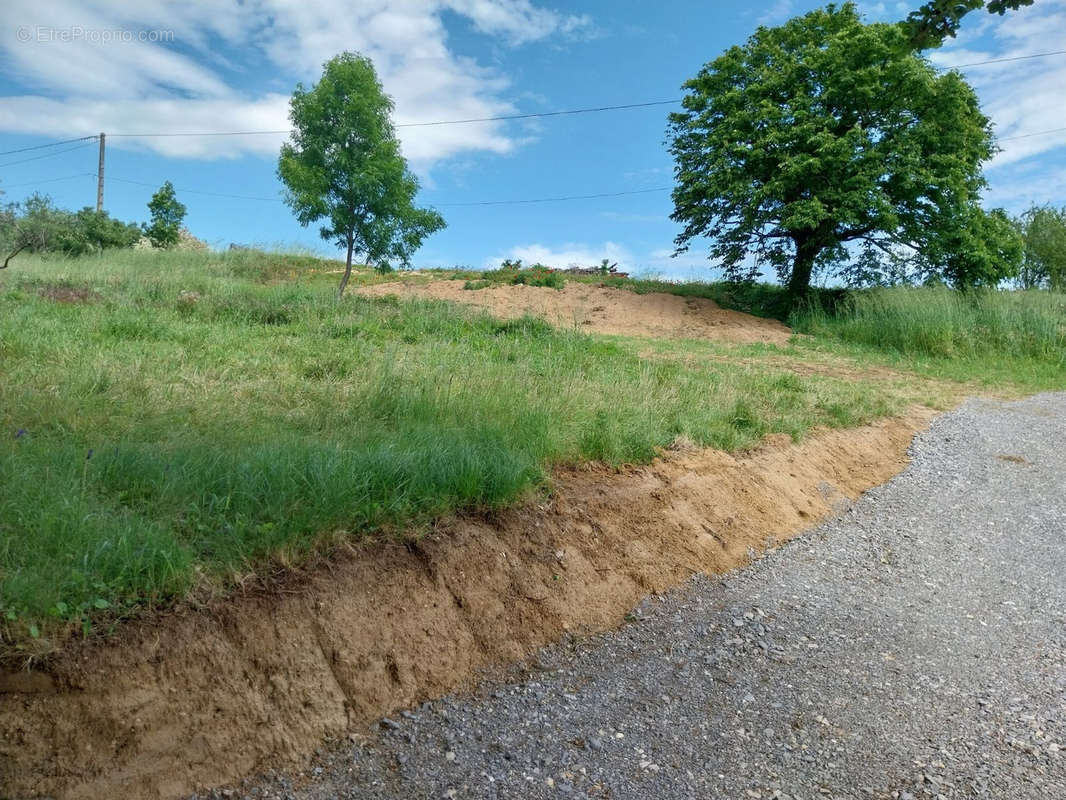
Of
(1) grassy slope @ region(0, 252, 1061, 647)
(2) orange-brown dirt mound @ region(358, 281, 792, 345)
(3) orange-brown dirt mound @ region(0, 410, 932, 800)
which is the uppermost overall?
(2) orange-brown dirt mound @ region(358, 281, 792, 345)

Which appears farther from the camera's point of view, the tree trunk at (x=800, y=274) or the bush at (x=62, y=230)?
the tree trunk at (x=800, y=274)

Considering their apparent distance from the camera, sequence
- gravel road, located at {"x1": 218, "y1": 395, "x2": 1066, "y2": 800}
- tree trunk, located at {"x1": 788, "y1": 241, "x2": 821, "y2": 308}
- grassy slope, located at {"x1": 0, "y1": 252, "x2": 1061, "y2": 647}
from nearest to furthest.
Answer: gravel road, located at {"x1": 218, "y1": 395, "x2": 1066, "y2": 800} < grassy slope, located at {"x1": 0, "y1": 252, "x2": 1061, "y2": 647} < tree trunk, located at {"x1": 788, "y1": 241, "x2": 821, "y2": 308}

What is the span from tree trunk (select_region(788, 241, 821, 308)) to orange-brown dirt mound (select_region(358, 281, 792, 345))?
2179 mm

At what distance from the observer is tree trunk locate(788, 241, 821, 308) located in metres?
21.3

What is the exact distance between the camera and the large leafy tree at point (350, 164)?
16.0 metres

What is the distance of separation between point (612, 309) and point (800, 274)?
5702 millimetres

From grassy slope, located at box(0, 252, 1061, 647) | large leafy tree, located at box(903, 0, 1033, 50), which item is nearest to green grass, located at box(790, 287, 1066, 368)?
grassy slope, located at box(0, 252, 1061, 647)

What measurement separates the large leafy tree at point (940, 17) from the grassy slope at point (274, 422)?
11.5ft

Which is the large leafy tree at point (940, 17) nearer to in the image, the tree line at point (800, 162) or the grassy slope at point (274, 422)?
the grassy slope at point (274, 422)

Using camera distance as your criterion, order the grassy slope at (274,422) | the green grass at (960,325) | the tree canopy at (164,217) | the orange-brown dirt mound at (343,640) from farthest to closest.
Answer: the tree canopy at (164,217) < the green grass at (960,325) < the grassy slope at (274,422) < the orange-brown dirt mound at (343,640)

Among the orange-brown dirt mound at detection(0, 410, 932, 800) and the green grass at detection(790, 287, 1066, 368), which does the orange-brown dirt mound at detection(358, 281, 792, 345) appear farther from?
the orange-brown dirt mound at detection(0, 410, 932, 800)

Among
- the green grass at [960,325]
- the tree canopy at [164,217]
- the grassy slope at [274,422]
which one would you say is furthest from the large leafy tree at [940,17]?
the tree canopy at [164,217]

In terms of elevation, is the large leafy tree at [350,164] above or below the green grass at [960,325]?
above

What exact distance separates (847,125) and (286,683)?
20939 millimetres
